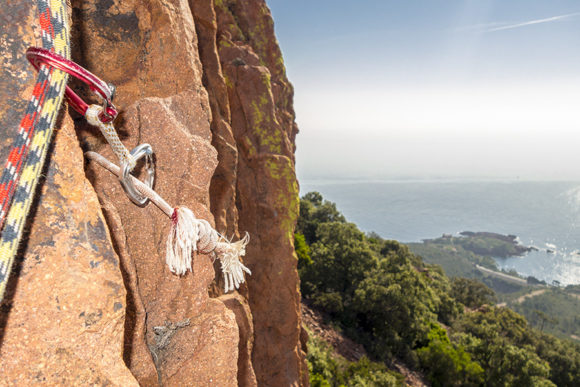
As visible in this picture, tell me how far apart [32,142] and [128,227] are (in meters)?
1.88

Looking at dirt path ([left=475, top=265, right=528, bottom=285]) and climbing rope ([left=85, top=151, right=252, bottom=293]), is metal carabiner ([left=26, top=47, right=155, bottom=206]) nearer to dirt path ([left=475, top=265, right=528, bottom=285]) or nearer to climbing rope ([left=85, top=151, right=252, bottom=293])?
climbing rope ([left=85, top=151, right=252, bottom=293])

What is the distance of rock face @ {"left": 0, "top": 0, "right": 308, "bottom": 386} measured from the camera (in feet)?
4.79

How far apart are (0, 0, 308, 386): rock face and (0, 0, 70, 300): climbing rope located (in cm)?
27

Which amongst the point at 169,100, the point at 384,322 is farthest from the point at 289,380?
the point at 384,322

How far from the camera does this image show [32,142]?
119 centimetres

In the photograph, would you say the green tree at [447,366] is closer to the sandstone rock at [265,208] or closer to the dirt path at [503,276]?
the sandstone rock at [265,208]

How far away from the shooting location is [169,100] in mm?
3312

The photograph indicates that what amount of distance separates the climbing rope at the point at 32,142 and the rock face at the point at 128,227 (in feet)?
0.88

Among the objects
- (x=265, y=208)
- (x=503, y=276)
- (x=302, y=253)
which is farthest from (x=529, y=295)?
(x=265, y=208)

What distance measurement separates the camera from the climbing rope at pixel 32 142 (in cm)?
108

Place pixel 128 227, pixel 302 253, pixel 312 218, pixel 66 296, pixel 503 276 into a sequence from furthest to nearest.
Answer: pixel 503 276 → pixel 312 218 → pixel 302 253 → pixel 128 227 → pixel 66 296

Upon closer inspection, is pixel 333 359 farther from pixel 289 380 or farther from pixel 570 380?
pixel 570 380

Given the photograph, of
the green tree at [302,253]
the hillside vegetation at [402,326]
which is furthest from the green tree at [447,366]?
the green tree at [302,253]

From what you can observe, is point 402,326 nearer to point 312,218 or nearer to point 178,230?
point 312,218
